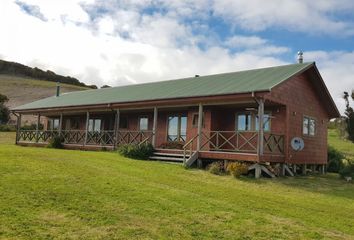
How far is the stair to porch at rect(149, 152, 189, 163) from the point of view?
59.7ft

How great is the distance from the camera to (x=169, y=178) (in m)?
13.1

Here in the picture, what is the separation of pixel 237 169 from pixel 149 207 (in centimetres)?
701

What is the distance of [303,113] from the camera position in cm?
1998

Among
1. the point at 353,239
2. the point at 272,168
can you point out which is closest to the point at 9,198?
the point at 353,239

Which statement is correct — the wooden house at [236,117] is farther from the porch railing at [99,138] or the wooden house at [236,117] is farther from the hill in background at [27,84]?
the hill in background at [27,84]

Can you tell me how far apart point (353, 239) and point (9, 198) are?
678 centimetres

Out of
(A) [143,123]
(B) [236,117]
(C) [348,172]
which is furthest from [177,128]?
(C) [348,172]

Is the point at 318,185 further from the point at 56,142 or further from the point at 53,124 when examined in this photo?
the point at 53,124

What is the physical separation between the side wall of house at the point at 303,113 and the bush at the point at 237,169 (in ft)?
10.4

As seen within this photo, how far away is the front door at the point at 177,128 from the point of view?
21797 mm

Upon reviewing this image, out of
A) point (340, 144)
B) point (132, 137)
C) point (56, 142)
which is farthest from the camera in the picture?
point (340, 144)

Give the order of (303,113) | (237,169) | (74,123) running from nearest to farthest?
(237,169) < (303,113) < (74,123)

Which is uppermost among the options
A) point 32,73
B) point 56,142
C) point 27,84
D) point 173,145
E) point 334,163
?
point 32,73

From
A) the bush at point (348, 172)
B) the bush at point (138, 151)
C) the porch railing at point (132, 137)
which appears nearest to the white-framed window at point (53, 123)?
the porch railing at point (132, 137)
